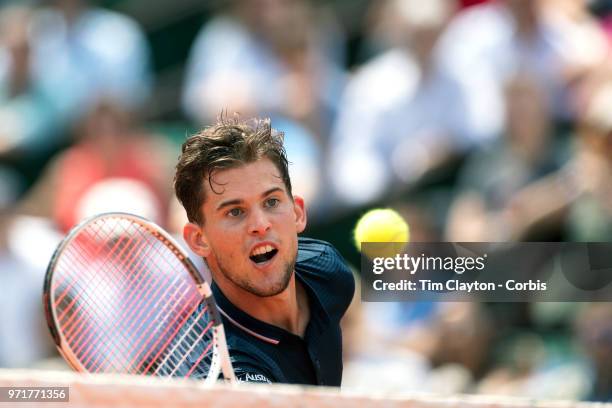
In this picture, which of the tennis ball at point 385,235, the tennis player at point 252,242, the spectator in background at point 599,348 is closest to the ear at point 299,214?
the tennis player at point 252,242

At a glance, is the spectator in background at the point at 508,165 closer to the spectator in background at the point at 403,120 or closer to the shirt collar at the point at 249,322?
the spectator in background at the point at 403,120

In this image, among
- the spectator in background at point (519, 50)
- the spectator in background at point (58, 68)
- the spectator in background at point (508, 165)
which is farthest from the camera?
the spectator in background at point (58, 68)

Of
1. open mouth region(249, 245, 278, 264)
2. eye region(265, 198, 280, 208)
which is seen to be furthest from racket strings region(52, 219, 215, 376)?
eye region(265, 198, 280, 208)

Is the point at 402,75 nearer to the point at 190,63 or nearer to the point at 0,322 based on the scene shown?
the point at 190,63

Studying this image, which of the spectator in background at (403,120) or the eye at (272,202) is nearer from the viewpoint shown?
the eye at (272,202)

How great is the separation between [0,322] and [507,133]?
2.71 meters

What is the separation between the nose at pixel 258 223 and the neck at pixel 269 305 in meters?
0.21

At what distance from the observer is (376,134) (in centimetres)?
584

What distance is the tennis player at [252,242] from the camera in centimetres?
297

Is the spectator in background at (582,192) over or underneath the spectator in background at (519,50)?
underneath

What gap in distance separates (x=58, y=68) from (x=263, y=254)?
412cm

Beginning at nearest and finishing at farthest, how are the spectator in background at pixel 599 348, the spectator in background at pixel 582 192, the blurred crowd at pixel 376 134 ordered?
the spectator in background at pixel 599 348 < the spectator in background at pixel 582 192 < the blurred crowd at pixel 376 134

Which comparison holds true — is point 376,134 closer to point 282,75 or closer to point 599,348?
point 282,75

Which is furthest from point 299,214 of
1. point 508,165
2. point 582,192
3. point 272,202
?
point 508,165
